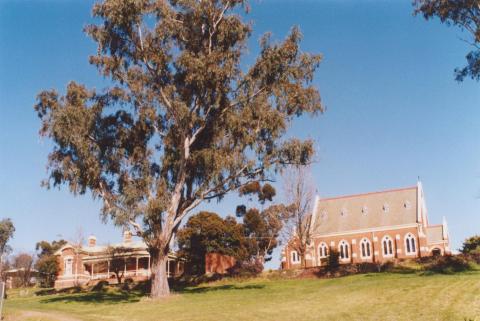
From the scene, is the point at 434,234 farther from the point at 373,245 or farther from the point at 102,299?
the point at 102,299

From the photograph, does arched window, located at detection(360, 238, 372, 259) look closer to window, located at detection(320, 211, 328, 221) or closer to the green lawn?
window, located at detection(320, 211, 328, 221)

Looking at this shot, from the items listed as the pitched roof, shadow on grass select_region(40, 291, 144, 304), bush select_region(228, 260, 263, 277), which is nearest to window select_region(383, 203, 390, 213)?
the pitched roof

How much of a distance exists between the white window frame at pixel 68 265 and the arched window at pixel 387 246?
36.1 meters

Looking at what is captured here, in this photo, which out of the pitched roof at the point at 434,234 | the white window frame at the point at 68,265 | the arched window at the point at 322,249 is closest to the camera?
the white window frame at the point at 68,265

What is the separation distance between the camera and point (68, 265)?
53656mm

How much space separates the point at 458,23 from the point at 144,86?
18967 mm

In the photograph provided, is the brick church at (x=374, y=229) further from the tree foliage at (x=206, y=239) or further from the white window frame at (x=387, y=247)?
the tree foliage at (x=206, y=239)

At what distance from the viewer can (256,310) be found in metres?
18.9

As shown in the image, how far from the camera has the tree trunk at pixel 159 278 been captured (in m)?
26.9

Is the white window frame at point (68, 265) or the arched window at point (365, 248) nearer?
the white window frame at point (68, 265)

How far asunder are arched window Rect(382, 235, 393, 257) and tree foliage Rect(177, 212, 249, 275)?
2117 centimetres

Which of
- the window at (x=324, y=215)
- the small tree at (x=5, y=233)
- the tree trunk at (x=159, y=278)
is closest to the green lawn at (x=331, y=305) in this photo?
the tree trunk at (x=159, y=278)

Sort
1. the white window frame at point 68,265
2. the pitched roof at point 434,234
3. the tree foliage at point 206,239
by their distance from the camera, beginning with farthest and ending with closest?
1. the pitched roof at point 434,234
2. the white window frame at point 68,265
3. the tree foliage at point 206,239

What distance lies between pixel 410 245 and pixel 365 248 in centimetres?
553
